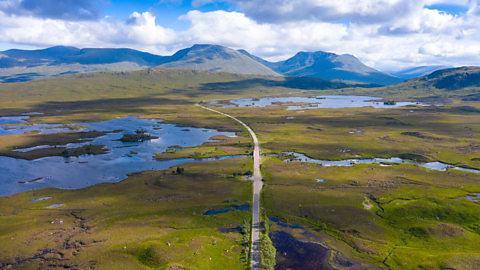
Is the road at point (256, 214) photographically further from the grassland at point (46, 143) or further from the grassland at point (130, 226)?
the grassland at point (46, 143)

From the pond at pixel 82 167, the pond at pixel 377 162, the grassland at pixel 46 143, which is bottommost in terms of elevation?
the pond at pixel 377 162

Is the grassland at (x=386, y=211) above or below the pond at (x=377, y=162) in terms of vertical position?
below

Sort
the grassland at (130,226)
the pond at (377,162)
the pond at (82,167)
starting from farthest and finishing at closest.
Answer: the pond at (377,162) < the pond at (82,167) < the grassland at (130,226)

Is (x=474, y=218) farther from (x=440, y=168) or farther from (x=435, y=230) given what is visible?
(x=440, y=168)

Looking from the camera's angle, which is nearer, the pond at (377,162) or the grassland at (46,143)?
the pond at (377,162)

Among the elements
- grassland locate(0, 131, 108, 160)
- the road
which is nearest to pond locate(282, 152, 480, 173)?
the road

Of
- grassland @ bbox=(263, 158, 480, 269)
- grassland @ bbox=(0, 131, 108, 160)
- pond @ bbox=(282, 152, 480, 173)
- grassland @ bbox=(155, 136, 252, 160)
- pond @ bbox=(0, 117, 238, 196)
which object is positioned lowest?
grassland @ bbox=(263, 158, 480, 269)

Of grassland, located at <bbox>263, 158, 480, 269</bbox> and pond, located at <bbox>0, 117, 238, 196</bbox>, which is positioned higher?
pond, located at <bbox>0, 117, 238, 196</bbox>

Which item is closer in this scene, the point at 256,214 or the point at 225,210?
the point at 256,214

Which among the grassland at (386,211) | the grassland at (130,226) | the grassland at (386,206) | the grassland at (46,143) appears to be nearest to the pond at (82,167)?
the grassland at (46,143)

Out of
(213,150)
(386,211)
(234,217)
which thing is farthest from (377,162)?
(234,217)

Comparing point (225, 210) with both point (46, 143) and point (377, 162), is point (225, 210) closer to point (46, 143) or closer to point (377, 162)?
point (377, 162)

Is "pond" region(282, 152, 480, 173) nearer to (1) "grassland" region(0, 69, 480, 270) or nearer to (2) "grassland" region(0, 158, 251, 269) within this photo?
(1) "grassland" region(0, 69, 480, 270)
